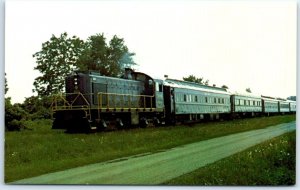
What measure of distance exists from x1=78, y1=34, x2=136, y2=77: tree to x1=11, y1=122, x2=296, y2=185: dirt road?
4.22ft

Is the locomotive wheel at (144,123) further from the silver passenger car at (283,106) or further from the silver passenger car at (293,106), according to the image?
the silver passenger car at (293,106)

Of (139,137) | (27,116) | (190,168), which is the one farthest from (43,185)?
(190,168)

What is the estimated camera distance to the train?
7367 millimetres

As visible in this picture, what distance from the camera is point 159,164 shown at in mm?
7113

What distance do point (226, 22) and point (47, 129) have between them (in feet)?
9.18

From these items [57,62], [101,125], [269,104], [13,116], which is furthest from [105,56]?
[269,104]

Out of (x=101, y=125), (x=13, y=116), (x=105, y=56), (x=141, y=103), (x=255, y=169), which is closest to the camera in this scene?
(x=255, y=169)

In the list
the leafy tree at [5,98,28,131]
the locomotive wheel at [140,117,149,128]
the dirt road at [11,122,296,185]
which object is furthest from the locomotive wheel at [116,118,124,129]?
the leafy tree at [5,98,28,131]

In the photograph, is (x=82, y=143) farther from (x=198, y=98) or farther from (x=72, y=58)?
(x=198, y=98)

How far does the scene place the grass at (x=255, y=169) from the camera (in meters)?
6.90

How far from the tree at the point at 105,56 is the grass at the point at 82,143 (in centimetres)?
92

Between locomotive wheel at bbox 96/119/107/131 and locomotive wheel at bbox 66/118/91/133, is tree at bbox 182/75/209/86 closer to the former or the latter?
locomotive wheel at bbox 96/119/107/131

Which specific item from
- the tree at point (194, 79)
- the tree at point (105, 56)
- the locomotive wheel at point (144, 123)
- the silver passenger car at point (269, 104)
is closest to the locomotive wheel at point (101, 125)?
the locomotive wheel at point (144, 123)

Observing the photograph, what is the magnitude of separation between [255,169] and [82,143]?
232 centimetres
